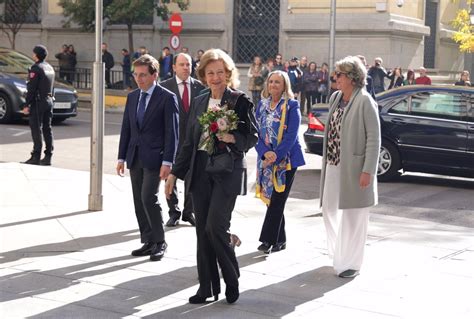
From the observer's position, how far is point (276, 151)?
8.77m

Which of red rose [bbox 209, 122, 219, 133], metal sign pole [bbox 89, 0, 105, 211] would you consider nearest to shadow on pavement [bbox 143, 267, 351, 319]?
red rose [bbox 209, 122, 219, 133]

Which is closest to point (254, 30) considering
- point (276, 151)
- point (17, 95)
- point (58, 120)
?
point (58, 120)

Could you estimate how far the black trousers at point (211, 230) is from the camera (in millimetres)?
6879

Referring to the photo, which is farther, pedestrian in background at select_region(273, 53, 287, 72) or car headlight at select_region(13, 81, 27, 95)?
pedestrian in background at select_region(273, 53, 287, 72)

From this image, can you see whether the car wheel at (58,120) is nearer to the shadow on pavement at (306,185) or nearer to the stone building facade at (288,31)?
the shadow on pavement at (306,185)

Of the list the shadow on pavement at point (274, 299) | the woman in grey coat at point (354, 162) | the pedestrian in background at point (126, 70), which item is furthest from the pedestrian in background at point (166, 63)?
the shadow on pavement at point (274, 299)

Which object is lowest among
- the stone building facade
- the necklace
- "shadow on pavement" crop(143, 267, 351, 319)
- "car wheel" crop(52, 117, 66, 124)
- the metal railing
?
"shadow on pavement" crop(143, 267, 351, 319)

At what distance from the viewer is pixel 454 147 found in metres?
14.0

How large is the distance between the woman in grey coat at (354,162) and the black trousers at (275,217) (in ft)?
2.38

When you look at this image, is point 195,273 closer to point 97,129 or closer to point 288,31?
point 97,129

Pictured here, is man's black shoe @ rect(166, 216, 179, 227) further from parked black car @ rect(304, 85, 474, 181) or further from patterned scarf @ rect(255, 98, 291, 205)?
parked black car @ rect(304, 85, 474, 181)

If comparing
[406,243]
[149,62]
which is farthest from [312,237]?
[149,62]

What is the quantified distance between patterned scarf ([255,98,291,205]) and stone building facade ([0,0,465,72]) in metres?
22.7

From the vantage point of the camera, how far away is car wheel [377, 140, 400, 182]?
→ 14406 mm
